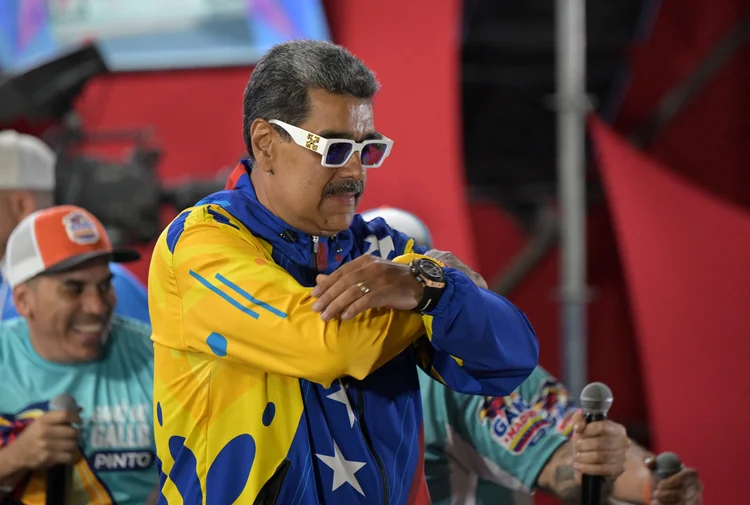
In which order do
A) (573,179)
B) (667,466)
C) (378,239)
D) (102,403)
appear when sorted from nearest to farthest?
(378,239) < (667,466) < (102,403) < (573,179)

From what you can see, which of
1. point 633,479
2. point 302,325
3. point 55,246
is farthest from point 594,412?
point 55,246

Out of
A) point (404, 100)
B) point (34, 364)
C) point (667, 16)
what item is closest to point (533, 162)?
point (667, 16)

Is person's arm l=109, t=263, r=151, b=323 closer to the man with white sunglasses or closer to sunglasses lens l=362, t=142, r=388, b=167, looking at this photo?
the man with white sunglasses

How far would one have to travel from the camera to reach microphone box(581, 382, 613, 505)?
184 cm

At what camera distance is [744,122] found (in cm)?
517

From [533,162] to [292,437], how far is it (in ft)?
17.2

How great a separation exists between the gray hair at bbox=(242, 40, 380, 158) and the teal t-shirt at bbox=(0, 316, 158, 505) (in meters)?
1.11

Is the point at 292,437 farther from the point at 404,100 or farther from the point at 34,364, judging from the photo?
the point at 404,100

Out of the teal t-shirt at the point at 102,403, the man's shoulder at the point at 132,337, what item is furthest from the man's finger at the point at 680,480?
the man's shoulder at the point at 132,337

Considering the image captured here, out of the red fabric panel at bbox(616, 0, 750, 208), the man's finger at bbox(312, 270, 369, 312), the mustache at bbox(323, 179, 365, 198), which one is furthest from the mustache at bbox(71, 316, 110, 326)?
the red fabric panel at bbox(616, 0, 750, 208)

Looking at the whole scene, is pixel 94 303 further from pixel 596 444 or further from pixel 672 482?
pixel 672 482

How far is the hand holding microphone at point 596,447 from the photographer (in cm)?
190

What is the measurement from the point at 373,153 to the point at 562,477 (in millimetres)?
915

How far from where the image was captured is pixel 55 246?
8.63 feet
